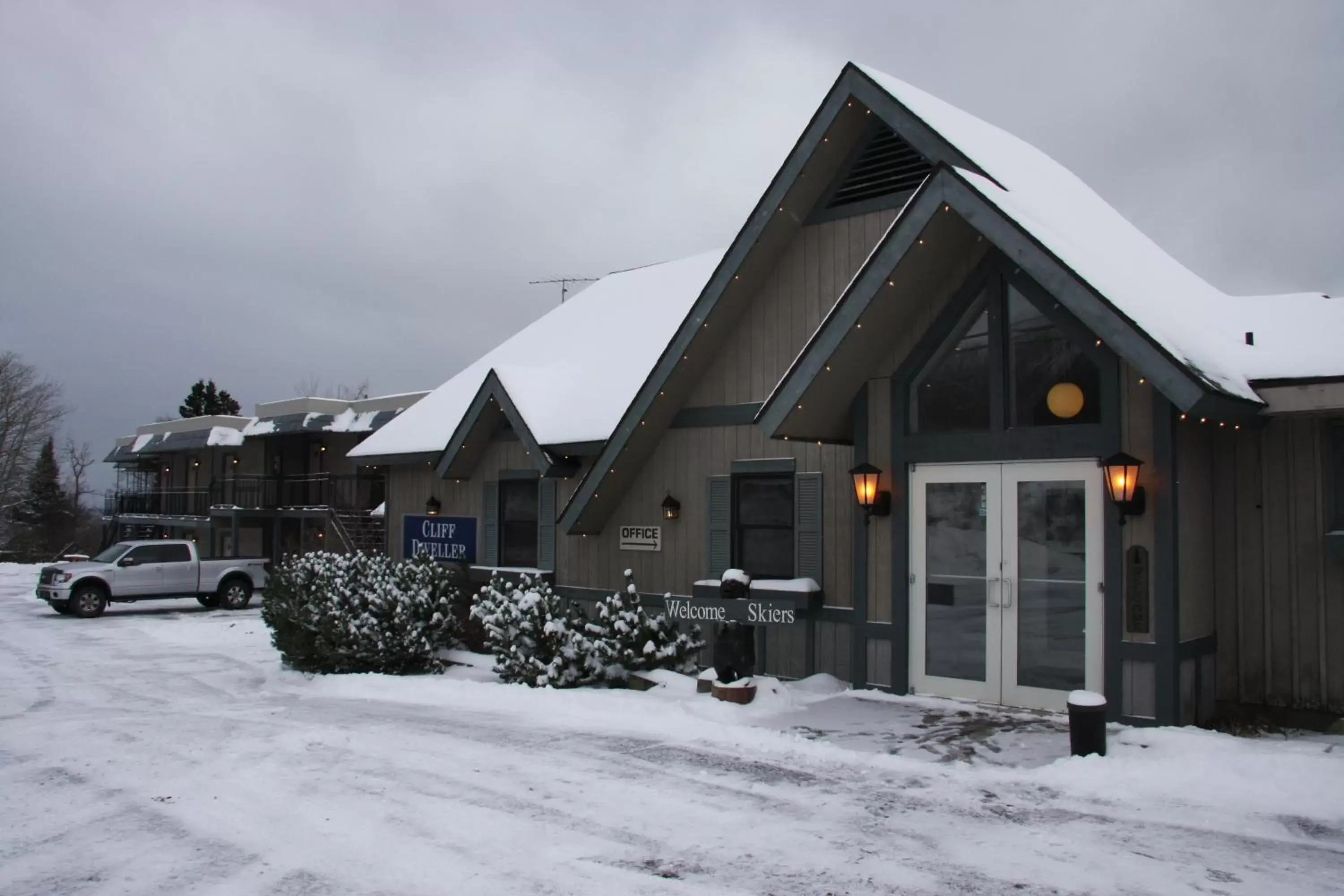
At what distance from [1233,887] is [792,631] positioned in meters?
6.83

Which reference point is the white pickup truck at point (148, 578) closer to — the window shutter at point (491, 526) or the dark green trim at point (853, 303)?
the window shutter at point (491, 526)

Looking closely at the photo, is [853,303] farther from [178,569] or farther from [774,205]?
[178,569]

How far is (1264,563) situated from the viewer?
9.88 m

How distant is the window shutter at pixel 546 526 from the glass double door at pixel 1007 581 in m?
6.88

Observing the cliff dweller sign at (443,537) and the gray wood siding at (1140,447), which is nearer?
the gray wood siding at (1140,447)

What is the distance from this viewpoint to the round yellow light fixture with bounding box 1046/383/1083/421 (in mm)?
9562

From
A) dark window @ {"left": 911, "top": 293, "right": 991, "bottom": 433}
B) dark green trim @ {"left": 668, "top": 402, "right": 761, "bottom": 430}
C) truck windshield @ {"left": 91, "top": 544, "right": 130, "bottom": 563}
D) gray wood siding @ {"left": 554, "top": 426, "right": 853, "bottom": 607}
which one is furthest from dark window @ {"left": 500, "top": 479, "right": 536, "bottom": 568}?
truck windshield @ {"left": 91, "top": 544, "right": 130, "bottom": 563}

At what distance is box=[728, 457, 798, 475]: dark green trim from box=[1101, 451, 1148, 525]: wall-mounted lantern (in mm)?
4224

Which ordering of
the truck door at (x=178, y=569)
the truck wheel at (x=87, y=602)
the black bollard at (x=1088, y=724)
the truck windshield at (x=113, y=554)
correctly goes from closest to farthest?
the black bollard at (x=1088, y=724), the truck wheel at (x=87, y=602), the truck windshield at (x=113, y=554), the truck door at (x=178, y=569)

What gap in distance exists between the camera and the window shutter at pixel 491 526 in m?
16.8

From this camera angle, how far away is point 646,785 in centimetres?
784

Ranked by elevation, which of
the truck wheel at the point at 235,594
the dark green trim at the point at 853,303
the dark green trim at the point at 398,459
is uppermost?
the dark green trim at the point at 853,303

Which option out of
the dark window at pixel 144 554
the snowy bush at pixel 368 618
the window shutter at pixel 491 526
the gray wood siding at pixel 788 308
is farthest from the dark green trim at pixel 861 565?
the dark window at pixel 144 554

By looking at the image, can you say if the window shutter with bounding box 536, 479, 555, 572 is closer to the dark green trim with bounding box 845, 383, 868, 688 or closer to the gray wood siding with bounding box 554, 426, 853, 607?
the gray wood siding with bounding box 554, 426, 853, 607
